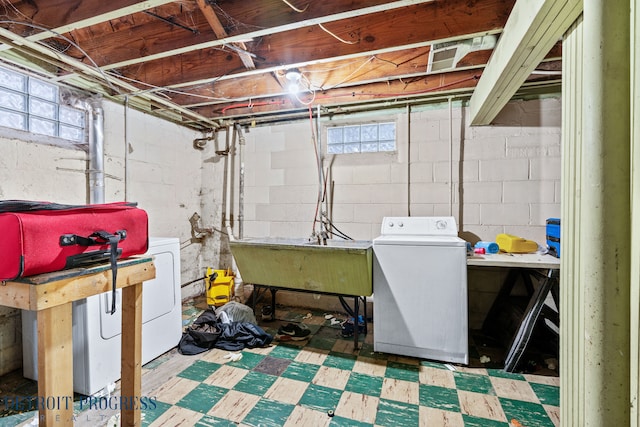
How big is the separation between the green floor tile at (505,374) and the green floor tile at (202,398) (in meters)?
1.86

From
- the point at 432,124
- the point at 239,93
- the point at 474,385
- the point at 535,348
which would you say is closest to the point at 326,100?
the point at 239,93

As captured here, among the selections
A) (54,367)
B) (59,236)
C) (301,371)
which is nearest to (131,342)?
(54,367)

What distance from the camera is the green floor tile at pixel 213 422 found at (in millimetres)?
1498

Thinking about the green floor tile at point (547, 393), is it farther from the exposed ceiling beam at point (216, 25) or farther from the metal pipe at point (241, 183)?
the metal pipe at point (241, 183)

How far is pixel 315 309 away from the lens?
3.25 meters

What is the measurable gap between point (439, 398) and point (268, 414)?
3.44ft

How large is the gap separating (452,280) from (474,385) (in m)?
0.69

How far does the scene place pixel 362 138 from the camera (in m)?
3.15

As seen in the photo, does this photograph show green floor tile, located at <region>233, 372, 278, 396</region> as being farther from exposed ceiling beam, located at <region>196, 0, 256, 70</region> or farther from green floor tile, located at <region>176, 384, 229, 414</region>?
exposed ceiling beam, located at <region>196, 0, 256, 70</region>

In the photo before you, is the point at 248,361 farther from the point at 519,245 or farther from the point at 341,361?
the point at 519,245

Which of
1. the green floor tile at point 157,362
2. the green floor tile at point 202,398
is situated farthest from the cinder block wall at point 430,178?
Result: the green floor tile at point 202,398

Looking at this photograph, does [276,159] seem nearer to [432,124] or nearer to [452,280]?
[432,124]

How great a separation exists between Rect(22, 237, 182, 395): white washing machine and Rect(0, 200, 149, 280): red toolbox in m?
0.60

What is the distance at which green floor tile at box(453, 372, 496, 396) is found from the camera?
1807 millimetres
